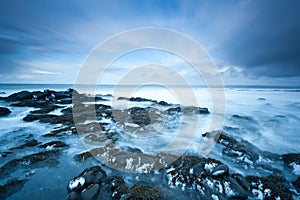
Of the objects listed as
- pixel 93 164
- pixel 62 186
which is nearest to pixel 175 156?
pixel 93 164

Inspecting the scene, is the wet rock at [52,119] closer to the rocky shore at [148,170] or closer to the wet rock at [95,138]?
the rocky shore at [148,170]

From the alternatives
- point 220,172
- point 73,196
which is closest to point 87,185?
point 73,196

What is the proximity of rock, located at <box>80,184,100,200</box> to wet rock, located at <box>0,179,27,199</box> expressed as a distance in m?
1.88

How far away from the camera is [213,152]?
20.8ft

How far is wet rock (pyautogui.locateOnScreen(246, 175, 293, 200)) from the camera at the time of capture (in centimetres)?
391

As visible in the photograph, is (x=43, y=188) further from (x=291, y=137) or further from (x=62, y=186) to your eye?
(x=291, y=137)

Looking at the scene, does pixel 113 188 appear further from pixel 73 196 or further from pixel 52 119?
pixel 52 119

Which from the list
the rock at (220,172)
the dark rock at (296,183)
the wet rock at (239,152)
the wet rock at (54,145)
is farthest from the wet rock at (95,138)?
the dark rock at (296,183)

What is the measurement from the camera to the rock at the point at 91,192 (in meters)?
3.51

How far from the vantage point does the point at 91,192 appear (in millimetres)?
3609

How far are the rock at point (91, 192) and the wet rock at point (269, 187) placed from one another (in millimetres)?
4098

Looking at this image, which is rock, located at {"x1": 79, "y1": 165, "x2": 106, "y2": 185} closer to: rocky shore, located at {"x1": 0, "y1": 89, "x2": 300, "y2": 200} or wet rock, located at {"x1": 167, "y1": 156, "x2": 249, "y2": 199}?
rocky shore, located at {"x1": 0, "y1": 89, "x2": 300, "y2": 200}

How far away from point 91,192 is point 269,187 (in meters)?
4.80

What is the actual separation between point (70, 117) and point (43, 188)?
7.16m
